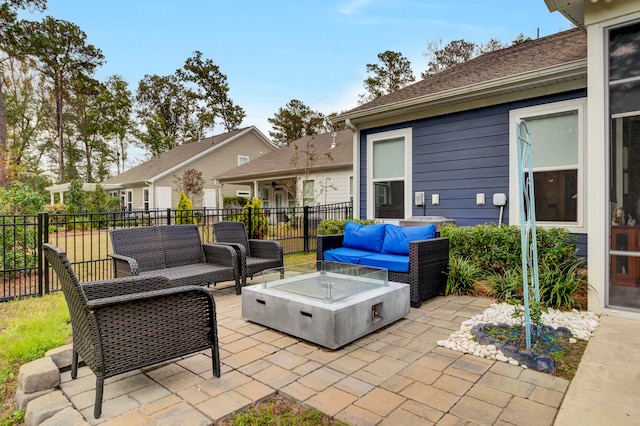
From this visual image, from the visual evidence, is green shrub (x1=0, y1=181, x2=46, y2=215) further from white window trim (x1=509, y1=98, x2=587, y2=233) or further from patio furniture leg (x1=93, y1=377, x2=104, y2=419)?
white window trim (x1=509, y1=98, x2=587, y2=233)

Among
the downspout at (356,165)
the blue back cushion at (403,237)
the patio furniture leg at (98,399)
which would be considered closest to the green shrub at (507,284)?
the blue back cushion at (403,237)

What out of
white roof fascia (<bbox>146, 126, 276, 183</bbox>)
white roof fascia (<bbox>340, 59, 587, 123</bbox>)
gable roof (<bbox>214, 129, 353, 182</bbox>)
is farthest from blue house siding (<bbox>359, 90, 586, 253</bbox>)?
white roof fascia (<bbox>146, 126, 276, 183</bbox>)

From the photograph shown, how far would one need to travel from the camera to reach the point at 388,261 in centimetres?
435

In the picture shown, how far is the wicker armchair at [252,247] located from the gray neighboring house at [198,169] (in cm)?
1460

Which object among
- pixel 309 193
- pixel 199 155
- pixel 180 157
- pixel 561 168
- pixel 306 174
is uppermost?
pixel 180 157

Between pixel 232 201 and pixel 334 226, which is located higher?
pixel 232 201

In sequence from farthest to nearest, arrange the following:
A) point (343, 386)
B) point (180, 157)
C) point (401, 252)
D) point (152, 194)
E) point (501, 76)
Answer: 1. point (180, 157)
2. point (152, 194)
3. point (501, 76)
4. point (401, 252)
5. point (343, 386)

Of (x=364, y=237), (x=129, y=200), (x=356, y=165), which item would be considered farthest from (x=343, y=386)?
(x=129, y=200)

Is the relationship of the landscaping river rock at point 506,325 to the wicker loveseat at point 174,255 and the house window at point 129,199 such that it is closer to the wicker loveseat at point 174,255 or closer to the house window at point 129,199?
the wicker loveseat at point 174,255

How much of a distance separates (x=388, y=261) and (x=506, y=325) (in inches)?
58.1

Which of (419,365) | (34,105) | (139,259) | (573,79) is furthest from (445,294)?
(34,105)

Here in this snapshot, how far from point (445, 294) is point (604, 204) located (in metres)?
2.01

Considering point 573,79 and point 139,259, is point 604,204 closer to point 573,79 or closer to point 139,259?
point 573,79

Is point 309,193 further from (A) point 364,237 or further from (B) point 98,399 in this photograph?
→ (B) point 98,399
